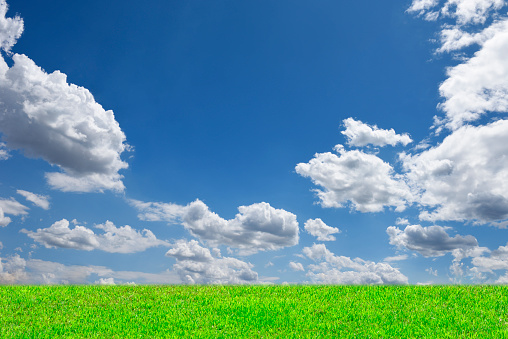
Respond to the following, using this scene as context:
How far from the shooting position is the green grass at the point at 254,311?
54.2 ft

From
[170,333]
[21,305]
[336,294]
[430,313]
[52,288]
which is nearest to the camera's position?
[170,333]

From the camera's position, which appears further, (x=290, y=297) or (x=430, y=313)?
(x=290, y=297)

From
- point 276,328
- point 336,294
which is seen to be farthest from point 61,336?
point 336,294

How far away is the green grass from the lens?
54.2ft

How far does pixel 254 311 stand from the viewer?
18625 millimetres

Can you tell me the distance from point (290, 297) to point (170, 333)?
6671mm

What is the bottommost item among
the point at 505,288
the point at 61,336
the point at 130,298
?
the point at 61,336

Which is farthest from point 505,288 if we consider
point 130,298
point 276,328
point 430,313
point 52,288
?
point 52,288

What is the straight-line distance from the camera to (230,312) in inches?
734

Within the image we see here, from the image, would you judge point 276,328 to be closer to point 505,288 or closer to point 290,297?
point 290,297

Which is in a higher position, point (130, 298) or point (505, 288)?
point (505, 288)

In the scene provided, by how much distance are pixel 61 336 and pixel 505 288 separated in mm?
20126

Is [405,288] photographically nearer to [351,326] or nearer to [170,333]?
[351,326]

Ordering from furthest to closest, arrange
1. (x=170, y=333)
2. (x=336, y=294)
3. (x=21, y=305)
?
1. (x=336, y=294)
2. (x=21, y=305)
3. (x=170, y=333)
